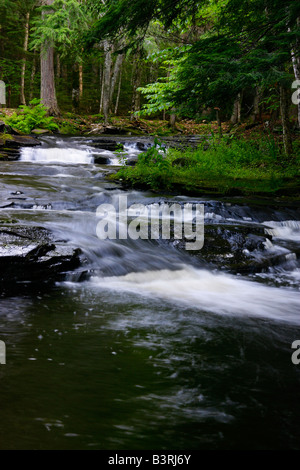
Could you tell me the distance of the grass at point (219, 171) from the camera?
8.48 m

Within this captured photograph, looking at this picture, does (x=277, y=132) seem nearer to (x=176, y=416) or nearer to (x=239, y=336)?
(x=239, y=336)

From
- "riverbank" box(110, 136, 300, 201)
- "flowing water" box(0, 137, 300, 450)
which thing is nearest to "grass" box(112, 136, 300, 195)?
"riverbank" box(110, 136, 300, 201)

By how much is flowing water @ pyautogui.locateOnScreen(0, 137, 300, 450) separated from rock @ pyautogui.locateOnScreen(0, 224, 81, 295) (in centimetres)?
19

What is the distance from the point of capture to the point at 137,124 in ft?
69.4

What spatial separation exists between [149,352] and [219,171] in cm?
783

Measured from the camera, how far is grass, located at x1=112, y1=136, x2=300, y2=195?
848 centimetres

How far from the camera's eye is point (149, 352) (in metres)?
2.56

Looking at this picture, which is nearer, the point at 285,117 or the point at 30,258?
the point at 30,258

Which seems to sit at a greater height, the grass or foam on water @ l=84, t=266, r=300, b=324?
the grass

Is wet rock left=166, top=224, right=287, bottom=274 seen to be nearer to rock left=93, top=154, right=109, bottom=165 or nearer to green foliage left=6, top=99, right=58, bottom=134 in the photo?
rock left=93, top=154, right=109, bottom=165

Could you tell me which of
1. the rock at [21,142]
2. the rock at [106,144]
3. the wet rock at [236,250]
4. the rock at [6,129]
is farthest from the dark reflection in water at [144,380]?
the rock at [6,129]

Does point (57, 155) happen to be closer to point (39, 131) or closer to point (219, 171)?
point (39, 131)

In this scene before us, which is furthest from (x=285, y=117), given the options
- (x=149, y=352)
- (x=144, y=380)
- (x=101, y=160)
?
(x=144, y=380)
